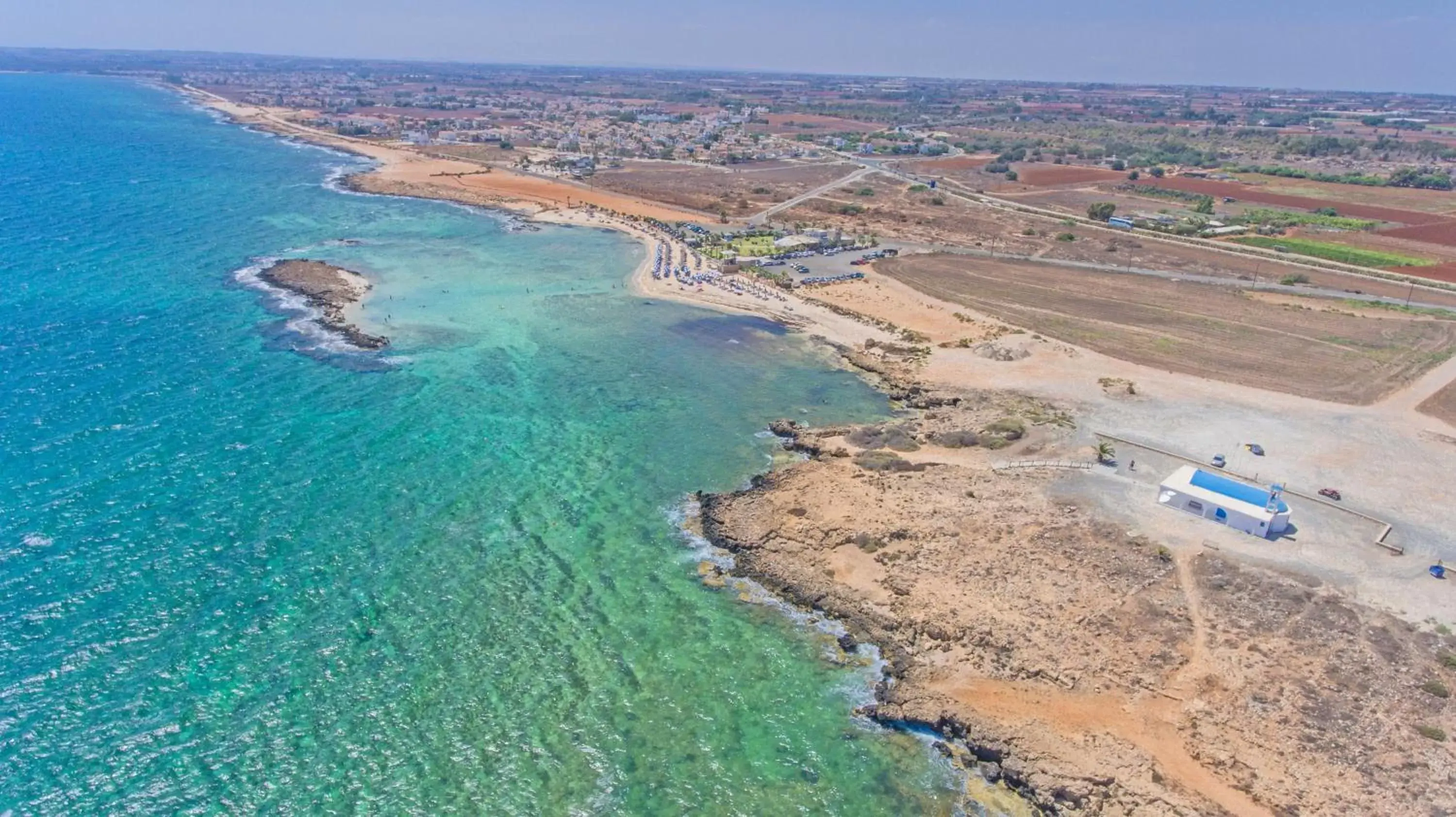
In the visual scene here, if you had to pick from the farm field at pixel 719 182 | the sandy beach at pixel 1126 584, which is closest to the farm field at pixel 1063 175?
the farm field at pixel 719 182

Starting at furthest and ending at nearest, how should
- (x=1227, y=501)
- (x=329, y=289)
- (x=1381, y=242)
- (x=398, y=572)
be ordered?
(x=1381, y=242) < (x=329, y=289) < (x=1227, y=501) < (x=398, y=572)

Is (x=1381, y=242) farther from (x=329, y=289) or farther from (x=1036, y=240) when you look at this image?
(x=329, y=289)

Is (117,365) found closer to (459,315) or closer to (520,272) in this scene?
(459,315)

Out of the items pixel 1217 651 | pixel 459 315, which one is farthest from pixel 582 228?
pixel 1217 651

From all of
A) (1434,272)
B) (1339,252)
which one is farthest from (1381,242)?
(1434,272)

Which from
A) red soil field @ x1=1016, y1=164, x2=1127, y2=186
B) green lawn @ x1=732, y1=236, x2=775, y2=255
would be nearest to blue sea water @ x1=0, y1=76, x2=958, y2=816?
green lawn @ x1=732, y1=236, x2=775, y2=255

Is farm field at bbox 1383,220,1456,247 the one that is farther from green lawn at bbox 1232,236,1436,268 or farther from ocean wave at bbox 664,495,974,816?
ocean wave at bbox 664,495,974,816
